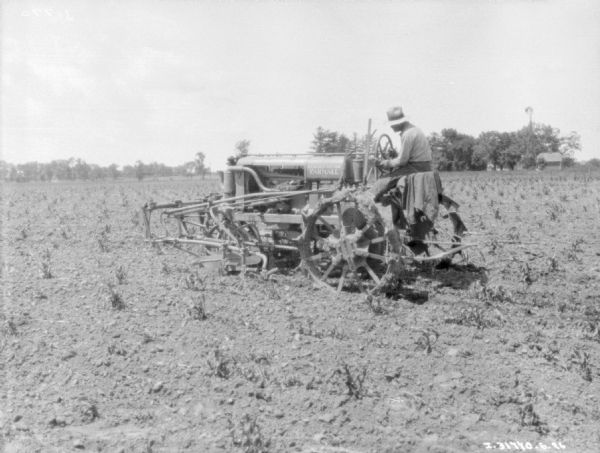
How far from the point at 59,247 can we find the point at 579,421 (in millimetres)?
8231

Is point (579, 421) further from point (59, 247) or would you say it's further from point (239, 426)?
point (59, 247)

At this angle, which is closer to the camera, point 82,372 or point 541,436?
point 541,436

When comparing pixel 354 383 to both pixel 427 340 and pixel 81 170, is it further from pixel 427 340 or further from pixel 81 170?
pixel 81 170

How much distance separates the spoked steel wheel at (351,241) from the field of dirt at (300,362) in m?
0.29

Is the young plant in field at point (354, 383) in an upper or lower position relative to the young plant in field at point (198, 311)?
lower

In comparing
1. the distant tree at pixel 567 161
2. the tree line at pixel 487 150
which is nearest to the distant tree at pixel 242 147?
the tree line at pixel 487 150

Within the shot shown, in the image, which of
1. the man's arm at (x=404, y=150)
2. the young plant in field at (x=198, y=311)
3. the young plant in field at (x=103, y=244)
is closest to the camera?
the young plant in field at (x=198, y=311)

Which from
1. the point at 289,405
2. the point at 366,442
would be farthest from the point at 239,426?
the point at 366,442

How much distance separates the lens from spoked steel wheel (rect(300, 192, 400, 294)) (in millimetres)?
5387

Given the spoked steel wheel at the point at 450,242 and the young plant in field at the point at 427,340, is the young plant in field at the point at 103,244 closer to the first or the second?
the spoked steel wheel at the point at 450,242

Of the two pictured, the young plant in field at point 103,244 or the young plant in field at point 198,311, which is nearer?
the young plant in field at point 198,311

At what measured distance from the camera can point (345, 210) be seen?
19.1ft

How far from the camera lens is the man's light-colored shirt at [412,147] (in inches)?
230

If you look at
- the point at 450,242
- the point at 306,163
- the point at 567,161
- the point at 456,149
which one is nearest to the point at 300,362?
the point at 450,242
